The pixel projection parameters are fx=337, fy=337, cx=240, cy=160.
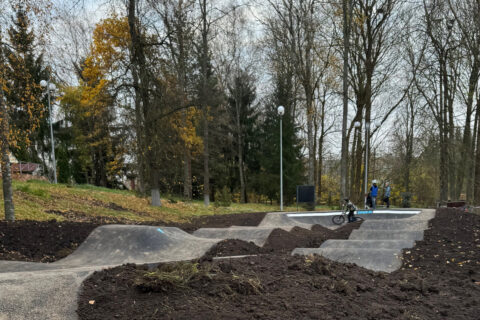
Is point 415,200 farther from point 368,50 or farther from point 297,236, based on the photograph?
point 297,236

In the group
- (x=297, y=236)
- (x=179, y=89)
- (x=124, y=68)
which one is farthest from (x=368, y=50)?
(x=297, y=236)

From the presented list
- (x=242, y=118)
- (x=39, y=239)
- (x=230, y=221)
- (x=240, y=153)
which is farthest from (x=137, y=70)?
(x=242, y=118)

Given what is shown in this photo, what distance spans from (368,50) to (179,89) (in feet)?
39.4

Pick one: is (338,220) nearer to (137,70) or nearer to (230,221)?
(230,221)

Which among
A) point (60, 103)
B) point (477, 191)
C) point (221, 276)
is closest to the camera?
point (221, 276)

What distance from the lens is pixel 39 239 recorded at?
697cm

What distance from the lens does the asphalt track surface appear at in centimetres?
344

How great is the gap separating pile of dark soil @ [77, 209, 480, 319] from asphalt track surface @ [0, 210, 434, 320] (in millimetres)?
312

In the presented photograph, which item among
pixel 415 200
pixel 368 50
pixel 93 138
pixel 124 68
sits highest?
pixel 368 50

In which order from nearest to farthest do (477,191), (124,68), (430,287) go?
(430,287), (124,68), (477,191)

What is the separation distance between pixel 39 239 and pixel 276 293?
5661 mm

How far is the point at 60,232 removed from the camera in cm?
753

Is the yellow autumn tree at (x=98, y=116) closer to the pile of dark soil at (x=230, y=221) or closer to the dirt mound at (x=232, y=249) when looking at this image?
the pile of dark soil at (x=230, y=221)

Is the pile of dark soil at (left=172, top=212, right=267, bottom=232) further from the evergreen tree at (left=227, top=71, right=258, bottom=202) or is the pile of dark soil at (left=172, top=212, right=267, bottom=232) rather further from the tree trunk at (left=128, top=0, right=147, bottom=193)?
the evergreen tree at (left=227, top=71, right=258, bottom=202)
